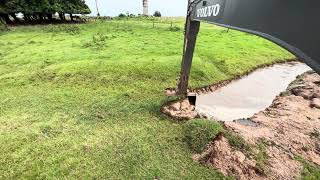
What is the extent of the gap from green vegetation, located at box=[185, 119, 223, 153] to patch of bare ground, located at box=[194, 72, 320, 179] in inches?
8.6

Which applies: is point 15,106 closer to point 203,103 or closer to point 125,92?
point 125,92

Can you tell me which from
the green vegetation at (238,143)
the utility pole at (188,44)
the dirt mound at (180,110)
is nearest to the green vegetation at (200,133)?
the green vegetation at (238,143)

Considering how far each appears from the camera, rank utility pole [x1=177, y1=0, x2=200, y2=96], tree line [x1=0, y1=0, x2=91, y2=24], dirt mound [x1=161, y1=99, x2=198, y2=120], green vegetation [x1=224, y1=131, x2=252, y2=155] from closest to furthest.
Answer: green vegetation [x1=224, y1=131, x2=252, y2=155] → utility pole [x1=177, y1=0, x2=200, y2=96] → dirt mound [x1=161, y1=99, x2=198, y2=120] → tree line [x1=0, y1=0, x2=91, y2=24]

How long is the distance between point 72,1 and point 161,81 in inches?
1177

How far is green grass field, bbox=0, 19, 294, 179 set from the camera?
26.0 feet

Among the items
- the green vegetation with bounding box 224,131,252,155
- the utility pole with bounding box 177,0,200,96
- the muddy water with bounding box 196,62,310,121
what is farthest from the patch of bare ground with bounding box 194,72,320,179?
the utility pole with bounding box 177,0,200,96

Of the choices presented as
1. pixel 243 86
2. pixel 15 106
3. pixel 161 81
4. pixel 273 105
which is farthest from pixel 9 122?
pixel 243 86

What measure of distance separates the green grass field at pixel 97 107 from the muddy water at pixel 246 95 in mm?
1011

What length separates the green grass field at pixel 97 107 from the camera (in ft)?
26.0

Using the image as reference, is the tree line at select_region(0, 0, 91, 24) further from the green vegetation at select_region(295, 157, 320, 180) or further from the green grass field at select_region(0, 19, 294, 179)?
the green vegetation at select_region(295, 157, 320, 180)

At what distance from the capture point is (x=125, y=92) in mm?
13148

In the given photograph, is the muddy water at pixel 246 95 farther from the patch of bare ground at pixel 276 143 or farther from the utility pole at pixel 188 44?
the utility pole at pixel 188 44

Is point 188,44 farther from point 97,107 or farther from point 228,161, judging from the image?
point 228,161

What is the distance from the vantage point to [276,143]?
31.3 feet
